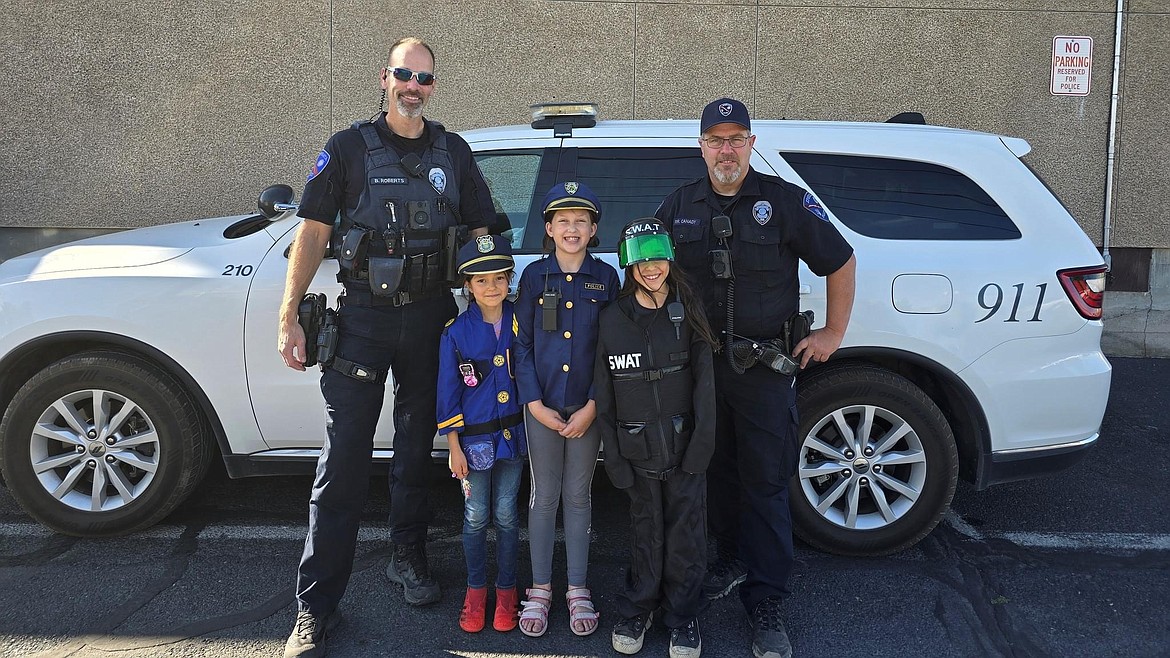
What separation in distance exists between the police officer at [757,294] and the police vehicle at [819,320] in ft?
1.71

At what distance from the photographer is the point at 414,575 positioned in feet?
10.8

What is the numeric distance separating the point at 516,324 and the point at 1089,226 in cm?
655

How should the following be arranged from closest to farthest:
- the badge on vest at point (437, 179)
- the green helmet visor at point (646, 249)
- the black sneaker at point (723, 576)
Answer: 1. the green helmet visor at point (646, 249)
2. the badge on vest at point (437, 179)
3. the black sneaker at point (723, 576)

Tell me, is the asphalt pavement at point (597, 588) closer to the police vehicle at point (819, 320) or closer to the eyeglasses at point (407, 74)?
the police vehicle at point (819, 320)

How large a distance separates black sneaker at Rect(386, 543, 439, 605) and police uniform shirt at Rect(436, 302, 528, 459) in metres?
0.63

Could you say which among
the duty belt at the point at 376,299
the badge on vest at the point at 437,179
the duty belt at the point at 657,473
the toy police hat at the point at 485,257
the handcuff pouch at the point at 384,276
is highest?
the badge on vest at the point at 437,179

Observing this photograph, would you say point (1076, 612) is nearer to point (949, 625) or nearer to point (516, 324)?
point (949, 625)

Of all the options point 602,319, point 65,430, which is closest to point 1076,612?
point 602,319

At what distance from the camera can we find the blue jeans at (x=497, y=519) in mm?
3053

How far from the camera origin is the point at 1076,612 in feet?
10.6

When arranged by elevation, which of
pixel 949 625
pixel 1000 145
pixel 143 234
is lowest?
pixel 949 625

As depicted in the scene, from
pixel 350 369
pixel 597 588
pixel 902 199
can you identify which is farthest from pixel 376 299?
pixel 902 199

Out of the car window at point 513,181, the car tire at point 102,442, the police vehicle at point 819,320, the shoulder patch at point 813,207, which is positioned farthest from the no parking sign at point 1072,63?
the car tire at point 102,442

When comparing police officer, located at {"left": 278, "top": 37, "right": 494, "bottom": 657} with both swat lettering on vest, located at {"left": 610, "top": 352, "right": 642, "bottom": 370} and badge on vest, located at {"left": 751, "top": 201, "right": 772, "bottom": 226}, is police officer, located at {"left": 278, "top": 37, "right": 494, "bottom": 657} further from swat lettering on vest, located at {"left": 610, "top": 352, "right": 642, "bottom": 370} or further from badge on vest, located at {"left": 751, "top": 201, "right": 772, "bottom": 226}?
badge on vest, located at {"left": 751, "top": 201, "right": 772, "bottom": 226}
